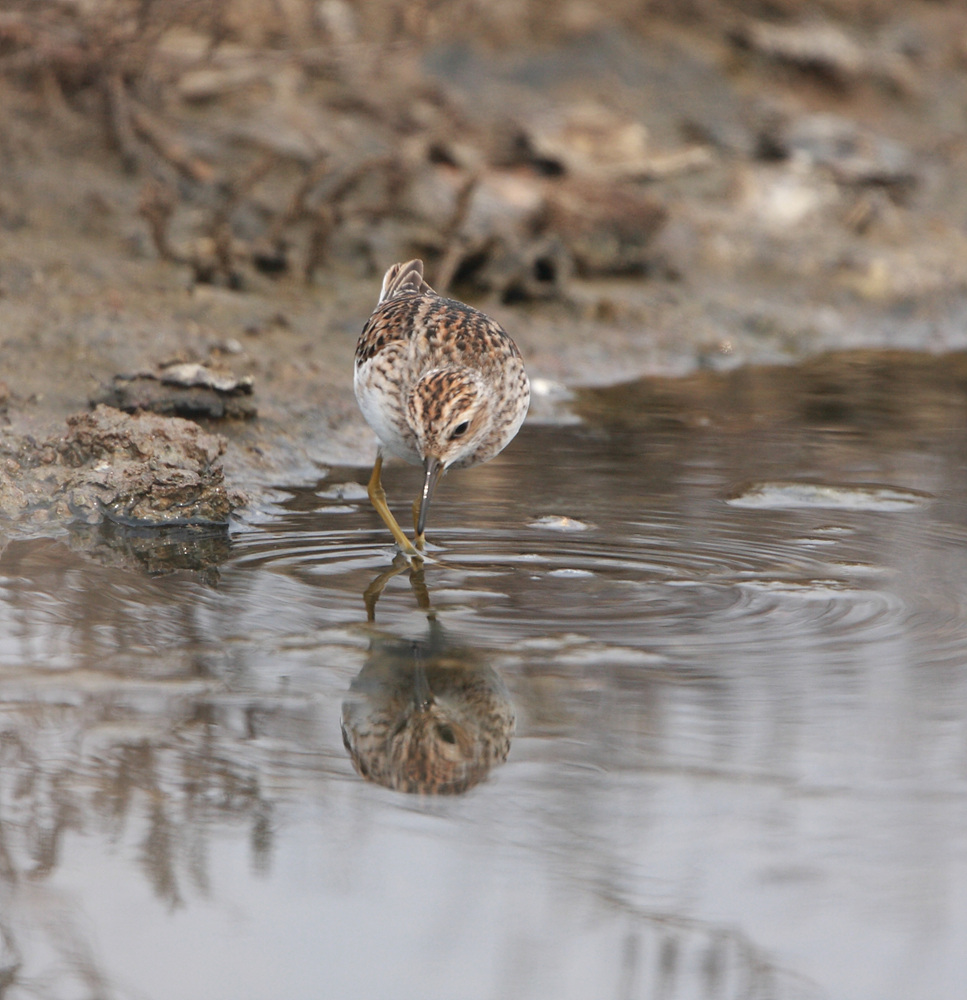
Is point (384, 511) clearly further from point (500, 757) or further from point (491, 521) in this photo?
point (500, 757)

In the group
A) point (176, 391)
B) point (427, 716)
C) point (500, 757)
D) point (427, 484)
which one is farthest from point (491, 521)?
point (500, 757)

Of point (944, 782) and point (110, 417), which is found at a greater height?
point (110, 417)

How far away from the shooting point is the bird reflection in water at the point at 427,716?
12.0ft

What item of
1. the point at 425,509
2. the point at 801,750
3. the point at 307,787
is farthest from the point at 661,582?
the point at 307,787

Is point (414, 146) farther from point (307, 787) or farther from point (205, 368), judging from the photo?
point (307, 787)

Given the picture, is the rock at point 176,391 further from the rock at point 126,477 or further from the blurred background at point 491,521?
the rock at point 126,477

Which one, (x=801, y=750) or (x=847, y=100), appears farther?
(x=847, y=100)

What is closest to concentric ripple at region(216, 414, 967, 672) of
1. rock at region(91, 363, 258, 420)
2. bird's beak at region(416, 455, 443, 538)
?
bird's beak at region(416, 455, 443, 538)

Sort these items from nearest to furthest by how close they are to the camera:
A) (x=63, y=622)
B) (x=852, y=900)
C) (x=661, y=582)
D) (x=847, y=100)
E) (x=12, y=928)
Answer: (x=12, y=928) < (x=852, y=900) < (x=63, y=622) < (x=661, y=582) < (x=847, y=100)

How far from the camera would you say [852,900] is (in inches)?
122

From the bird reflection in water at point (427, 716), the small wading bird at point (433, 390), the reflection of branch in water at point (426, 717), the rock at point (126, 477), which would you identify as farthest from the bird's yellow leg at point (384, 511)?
the reflection of branch in water at point (426, 717)

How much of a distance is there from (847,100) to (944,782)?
11.8 metres

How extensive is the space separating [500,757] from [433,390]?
2.10 m

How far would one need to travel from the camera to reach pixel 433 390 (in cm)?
554
